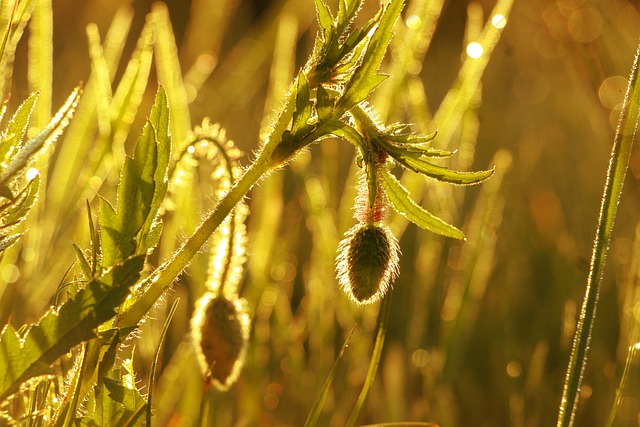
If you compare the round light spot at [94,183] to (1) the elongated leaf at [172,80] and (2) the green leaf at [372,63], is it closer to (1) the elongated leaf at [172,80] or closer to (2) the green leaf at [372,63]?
(1) the elongated leaf at [172,80]

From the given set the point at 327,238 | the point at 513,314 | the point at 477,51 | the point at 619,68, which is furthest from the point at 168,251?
the point at 619,68

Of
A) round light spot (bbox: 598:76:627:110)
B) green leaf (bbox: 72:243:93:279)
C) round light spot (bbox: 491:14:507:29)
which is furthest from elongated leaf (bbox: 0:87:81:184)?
round light spot (bbox: 598:76:627:110)

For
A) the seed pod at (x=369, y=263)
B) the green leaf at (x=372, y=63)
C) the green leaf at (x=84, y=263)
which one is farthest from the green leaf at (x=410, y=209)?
the green leaf at (x=84, y=263)

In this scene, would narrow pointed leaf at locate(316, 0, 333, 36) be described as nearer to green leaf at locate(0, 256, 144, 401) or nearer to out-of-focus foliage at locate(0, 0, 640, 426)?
out-of-focus foliage at locate(0, 0, 640, 426)

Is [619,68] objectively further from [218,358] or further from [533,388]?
[218,358]

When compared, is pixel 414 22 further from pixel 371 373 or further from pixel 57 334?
pixel 57 334

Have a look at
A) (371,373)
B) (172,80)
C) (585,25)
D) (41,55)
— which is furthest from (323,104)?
(585,25)
